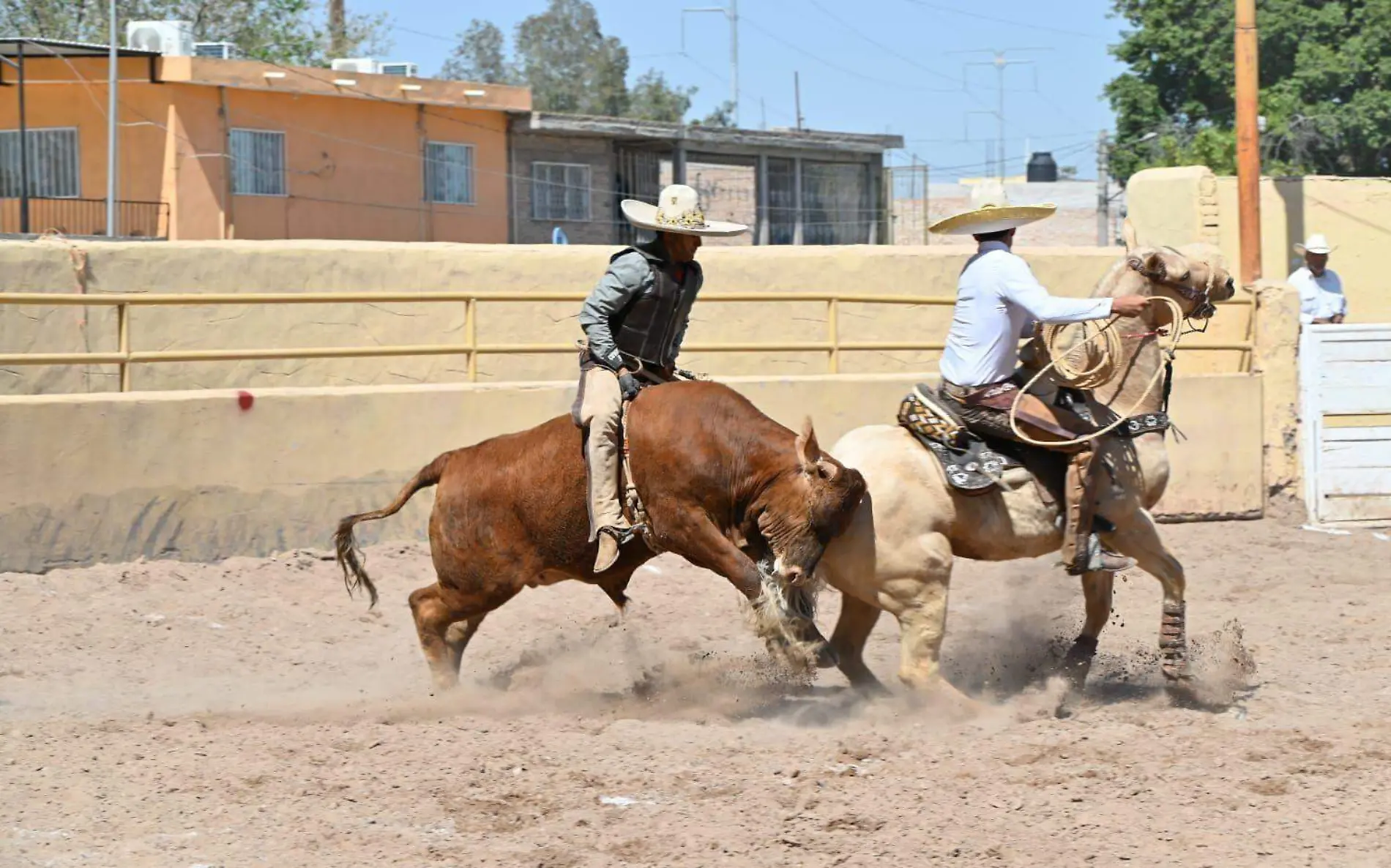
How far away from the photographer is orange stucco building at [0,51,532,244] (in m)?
23.9

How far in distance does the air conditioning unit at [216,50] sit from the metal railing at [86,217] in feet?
9.55

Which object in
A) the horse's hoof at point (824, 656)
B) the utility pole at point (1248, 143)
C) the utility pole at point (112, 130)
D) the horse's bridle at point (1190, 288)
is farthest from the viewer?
the utility pole at point (112, 130)

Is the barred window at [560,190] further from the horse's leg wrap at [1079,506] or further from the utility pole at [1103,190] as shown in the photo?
the horse's leg wrap at [1079,506]

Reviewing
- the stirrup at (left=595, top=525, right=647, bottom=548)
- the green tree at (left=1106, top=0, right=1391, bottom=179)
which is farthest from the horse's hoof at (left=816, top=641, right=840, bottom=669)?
the green tree at (left=1106, top=0, right=1391, bottom=179)

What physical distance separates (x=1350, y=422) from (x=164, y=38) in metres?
19.0

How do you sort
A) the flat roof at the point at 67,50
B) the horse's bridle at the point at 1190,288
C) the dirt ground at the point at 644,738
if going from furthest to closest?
the flat roof at the point at 67,50 < the horse's bridle at the point at 1190,288 < the dirt ground at the point at 644,738

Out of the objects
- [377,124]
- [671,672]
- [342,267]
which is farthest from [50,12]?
[671,672]

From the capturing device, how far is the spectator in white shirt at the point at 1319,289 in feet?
42.2

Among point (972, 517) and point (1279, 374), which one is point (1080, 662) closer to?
point (972, 517)

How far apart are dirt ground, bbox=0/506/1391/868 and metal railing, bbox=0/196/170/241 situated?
16262 millimetres

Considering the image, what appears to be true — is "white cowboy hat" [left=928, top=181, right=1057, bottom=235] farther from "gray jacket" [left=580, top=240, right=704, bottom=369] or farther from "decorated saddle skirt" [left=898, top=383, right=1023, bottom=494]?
"gray jacket" [left=580, top=240, right=704, bottom=369]

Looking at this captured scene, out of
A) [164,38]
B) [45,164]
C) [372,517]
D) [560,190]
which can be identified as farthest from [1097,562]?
[560,190]

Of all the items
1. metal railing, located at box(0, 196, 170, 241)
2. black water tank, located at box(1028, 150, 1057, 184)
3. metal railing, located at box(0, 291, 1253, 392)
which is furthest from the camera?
black water tank, located at box(1028, 150, 1057, 184)

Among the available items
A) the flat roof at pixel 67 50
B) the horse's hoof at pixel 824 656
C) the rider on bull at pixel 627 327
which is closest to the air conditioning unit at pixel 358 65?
the flat roof at pixel 67 50
